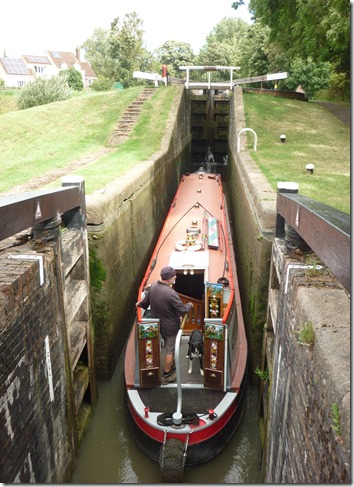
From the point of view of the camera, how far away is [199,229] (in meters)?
9.49

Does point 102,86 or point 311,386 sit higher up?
point 102,86

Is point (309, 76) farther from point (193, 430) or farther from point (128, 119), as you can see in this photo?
point (193, 430)

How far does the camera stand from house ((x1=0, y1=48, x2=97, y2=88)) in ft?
204

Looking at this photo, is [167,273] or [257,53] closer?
[167,273]

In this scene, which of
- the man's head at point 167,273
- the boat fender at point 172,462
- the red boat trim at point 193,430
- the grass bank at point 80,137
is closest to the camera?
the boat fender at point 172,462

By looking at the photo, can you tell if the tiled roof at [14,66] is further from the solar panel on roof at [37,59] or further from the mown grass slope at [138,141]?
the mown grass slope at [138,141]

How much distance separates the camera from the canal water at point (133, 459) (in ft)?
19.7

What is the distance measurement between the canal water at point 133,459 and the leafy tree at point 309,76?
955 inches

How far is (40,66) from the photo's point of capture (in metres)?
72.5

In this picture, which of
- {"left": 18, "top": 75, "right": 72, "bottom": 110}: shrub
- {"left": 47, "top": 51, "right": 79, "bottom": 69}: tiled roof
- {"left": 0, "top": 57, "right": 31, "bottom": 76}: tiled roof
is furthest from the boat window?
{"left": 47, "top": 51, "right": 79, "bottom": 69}: tiled roof

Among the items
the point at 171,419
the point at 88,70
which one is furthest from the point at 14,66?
the point at 171,419

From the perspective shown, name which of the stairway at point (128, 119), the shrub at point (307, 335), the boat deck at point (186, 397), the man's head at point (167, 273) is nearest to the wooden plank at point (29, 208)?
the man's head at point (167, 273)

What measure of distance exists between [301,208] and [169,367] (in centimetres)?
343

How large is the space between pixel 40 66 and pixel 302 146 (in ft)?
224
